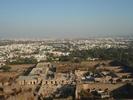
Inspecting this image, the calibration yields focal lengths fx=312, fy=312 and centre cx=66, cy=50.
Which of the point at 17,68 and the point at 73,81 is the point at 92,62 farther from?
the point at 73,81

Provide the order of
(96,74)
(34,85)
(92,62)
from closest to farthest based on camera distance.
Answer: (34,85)
(96,74)
(92,62)

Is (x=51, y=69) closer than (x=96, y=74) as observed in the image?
No

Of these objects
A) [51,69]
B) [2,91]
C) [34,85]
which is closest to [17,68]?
[51,69]

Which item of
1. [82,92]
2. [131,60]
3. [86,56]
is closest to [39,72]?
[82,92]

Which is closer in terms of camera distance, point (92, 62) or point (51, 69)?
point (51, 69)

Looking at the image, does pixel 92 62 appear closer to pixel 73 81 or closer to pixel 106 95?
pixel 73 81

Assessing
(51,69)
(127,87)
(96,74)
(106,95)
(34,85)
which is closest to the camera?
(106,95)

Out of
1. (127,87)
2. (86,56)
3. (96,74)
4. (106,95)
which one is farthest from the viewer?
(86,56)

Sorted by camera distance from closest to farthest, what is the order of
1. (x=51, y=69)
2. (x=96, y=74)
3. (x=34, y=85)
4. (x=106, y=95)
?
(x=106, y=95), (x=34, y=85), (x=96, y=74), (x=51, y=69)
